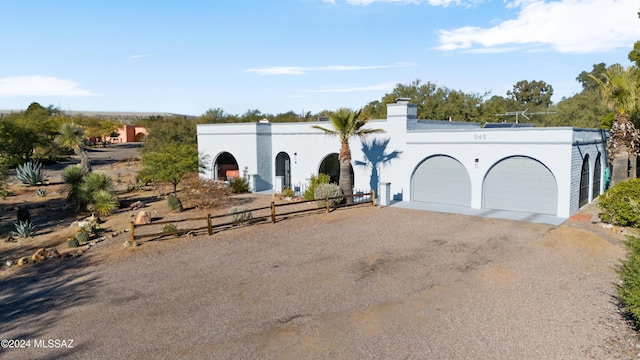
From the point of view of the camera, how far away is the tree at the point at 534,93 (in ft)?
292

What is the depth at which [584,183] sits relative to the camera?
21.0 m

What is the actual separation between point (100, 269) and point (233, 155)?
55.4ft

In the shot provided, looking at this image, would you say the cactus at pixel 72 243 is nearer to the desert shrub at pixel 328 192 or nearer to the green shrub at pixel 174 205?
the green shrub at pixel 174 205

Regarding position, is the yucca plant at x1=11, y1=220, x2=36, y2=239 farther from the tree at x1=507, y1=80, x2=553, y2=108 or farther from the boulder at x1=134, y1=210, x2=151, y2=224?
the tree at x1=507, y1=80, x2=553, y2=108

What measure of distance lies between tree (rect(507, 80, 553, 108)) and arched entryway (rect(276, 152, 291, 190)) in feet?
247

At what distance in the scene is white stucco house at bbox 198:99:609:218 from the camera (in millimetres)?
18891

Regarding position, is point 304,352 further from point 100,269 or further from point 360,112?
point 360,112

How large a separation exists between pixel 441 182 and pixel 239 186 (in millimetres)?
12784

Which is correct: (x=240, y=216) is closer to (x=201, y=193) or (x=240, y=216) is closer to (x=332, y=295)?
(x=201, y=193)

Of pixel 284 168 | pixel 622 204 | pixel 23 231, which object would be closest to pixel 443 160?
pixel 622 204

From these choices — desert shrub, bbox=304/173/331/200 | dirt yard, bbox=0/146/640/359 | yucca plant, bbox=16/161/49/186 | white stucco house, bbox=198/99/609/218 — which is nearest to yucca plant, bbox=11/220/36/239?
dirt yard, bbox=0/146/640/359

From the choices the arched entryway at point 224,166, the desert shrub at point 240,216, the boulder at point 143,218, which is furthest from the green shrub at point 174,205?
the arched entryway at point 224,166

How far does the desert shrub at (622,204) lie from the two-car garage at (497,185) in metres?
2.02

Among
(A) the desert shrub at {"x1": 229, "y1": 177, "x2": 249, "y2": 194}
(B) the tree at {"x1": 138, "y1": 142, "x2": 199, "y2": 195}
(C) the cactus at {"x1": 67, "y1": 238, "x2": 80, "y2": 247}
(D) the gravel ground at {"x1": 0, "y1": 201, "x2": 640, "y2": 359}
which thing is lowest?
(D) the gravel ground at {"x1": 0, "y1": 201, "x2": 640, "y2": 359}
